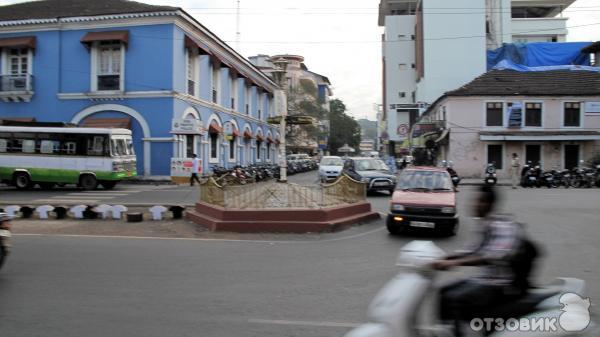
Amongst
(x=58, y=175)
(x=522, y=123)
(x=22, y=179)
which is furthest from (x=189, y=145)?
(x=522, y=123)

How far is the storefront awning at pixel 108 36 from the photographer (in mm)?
27156

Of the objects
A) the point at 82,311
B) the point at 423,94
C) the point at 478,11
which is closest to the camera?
the point at 82,311

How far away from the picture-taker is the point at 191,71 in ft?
101

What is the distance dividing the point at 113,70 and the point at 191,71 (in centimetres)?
455

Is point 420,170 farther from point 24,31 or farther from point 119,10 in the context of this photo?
point 24,31

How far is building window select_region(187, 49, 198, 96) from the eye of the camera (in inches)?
1180

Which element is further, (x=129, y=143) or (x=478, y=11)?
(x=478, y=11)

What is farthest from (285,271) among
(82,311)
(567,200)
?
(567,200)

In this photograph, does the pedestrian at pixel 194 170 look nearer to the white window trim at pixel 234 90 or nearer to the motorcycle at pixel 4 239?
the white window trim at pixel 234 90

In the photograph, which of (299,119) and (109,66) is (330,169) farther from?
(109,66)

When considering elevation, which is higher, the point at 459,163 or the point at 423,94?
the point at 423,94

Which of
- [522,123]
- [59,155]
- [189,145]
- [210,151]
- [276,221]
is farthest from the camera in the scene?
[210,151]

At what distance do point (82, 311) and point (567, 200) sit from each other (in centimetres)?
1837

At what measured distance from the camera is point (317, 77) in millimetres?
103500
